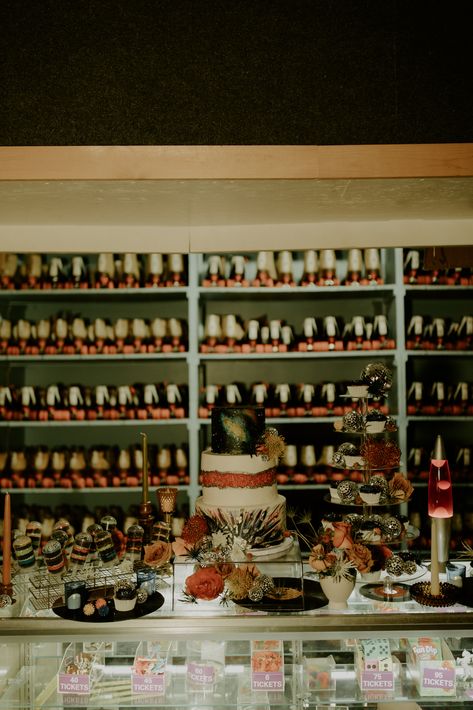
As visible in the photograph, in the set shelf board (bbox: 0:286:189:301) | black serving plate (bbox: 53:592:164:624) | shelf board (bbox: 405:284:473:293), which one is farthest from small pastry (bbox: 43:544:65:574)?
shelf board (bbox: 405:284:473:293)

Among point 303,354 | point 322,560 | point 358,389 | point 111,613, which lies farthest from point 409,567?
point 303,354

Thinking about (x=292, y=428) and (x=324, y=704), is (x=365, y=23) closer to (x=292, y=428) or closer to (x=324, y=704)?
(x=324, y=704)

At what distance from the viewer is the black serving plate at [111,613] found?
147cm

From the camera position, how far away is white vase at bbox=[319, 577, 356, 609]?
1500 mm

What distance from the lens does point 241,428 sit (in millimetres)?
1960

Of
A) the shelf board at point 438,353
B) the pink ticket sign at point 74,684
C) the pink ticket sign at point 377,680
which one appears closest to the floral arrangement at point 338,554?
the pink ticket sign at point 377,680

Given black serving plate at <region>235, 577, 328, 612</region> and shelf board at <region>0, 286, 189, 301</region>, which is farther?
shelf board at <region>0, 286, 189, 301</region>

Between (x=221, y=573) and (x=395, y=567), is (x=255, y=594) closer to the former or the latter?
(x=221, y=573)

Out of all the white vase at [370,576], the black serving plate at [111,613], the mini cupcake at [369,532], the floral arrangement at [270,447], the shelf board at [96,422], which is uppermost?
the floral arrangement at [270,447]

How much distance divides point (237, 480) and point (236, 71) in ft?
3.95

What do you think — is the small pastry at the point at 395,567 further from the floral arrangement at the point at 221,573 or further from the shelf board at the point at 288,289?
the shelf board at the point at 288,289

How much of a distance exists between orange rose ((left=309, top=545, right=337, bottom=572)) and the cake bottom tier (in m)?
0.35

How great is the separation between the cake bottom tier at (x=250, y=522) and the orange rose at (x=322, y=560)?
0.35m

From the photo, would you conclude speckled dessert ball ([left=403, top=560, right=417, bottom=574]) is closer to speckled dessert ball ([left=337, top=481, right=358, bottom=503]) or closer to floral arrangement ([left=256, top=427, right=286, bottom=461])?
speckled dessert ball ([left=337, top=481, right=358, bottom=503])
